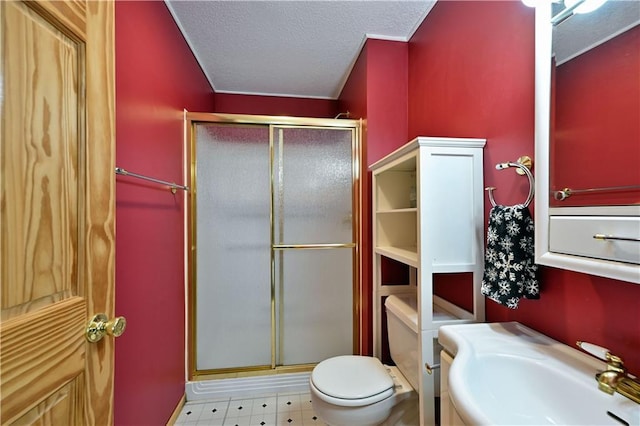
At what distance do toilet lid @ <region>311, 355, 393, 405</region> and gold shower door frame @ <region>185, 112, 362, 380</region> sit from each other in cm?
56

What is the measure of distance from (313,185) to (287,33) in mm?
1059

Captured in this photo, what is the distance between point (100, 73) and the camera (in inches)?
28.1

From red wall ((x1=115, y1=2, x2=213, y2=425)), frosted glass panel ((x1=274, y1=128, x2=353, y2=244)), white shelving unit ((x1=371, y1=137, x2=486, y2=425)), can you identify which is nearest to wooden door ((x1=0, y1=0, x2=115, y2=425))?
red wall ((x1=115, y1=2, x2=213, y2=425))

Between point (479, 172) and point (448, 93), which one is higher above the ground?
point (448, 93)

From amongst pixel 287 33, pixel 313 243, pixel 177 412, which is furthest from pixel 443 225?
pixel 177 412

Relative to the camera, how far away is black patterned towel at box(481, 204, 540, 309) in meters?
0.93

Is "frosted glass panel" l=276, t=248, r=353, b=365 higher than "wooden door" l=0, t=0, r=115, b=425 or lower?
lower

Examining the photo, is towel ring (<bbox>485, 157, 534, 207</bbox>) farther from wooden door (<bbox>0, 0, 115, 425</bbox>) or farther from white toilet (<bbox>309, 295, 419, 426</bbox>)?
wooden door (<bbox>0, 0, 115, 425</bbox>)

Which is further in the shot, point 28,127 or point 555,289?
point 555,289

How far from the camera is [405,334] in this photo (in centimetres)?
143

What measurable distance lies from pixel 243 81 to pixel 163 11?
110cm

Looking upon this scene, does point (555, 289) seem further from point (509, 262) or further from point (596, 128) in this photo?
point (596, 128)

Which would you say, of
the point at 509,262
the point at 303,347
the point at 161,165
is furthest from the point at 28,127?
the point at 303,347

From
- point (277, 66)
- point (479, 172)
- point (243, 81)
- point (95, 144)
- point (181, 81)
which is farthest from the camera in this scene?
point (243, 81)
